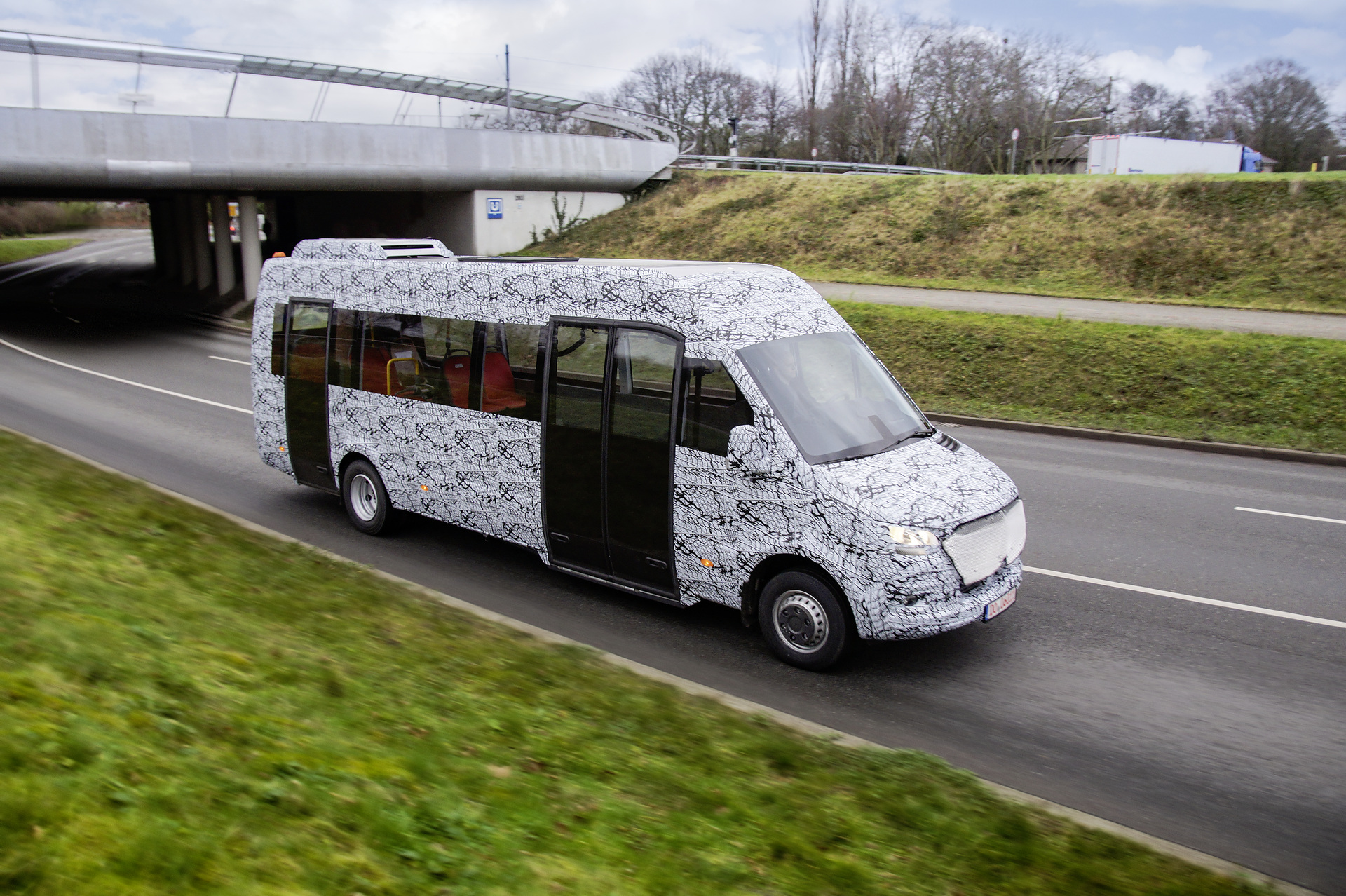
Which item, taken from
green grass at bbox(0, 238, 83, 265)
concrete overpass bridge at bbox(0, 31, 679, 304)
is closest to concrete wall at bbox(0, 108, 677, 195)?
concrete overpass bridge at bbox(0, 31, 679, 304)

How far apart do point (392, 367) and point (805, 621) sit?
15.9 ft

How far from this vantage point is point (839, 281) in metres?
27.4

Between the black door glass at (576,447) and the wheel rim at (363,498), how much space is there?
2.74m

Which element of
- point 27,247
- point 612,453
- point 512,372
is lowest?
point 612,453

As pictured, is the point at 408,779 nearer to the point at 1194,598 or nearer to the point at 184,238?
the point at 1194,598

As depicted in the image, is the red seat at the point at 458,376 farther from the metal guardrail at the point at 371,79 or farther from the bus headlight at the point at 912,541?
the metal guardrail at the point at 371,79

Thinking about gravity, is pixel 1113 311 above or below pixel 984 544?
above

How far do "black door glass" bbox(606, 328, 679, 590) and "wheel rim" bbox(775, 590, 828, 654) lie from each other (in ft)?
3.09

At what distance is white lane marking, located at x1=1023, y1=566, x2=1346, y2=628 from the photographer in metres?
7.52

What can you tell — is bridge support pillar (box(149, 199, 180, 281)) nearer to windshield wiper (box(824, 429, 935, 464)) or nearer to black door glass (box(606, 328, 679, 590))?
black door glass (box(606, 328, 679, 590))

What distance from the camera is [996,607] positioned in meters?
6.59

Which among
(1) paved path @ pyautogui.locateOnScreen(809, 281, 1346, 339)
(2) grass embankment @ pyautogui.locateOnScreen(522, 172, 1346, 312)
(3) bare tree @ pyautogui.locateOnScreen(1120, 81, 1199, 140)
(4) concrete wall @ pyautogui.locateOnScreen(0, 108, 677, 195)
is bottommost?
(1) paved path @ pyautogui.locateOnScreen(809, 281, 1346, 339)

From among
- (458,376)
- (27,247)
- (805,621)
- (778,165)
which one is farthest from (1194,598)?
(27,247)

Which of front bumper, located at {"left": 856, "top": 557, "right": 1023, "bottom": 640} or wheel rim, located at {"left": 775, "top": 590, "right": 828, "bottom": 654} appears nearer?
front bumper, located at {"left": 856, "top": 557, "right": 1023, "bottom": 640}
